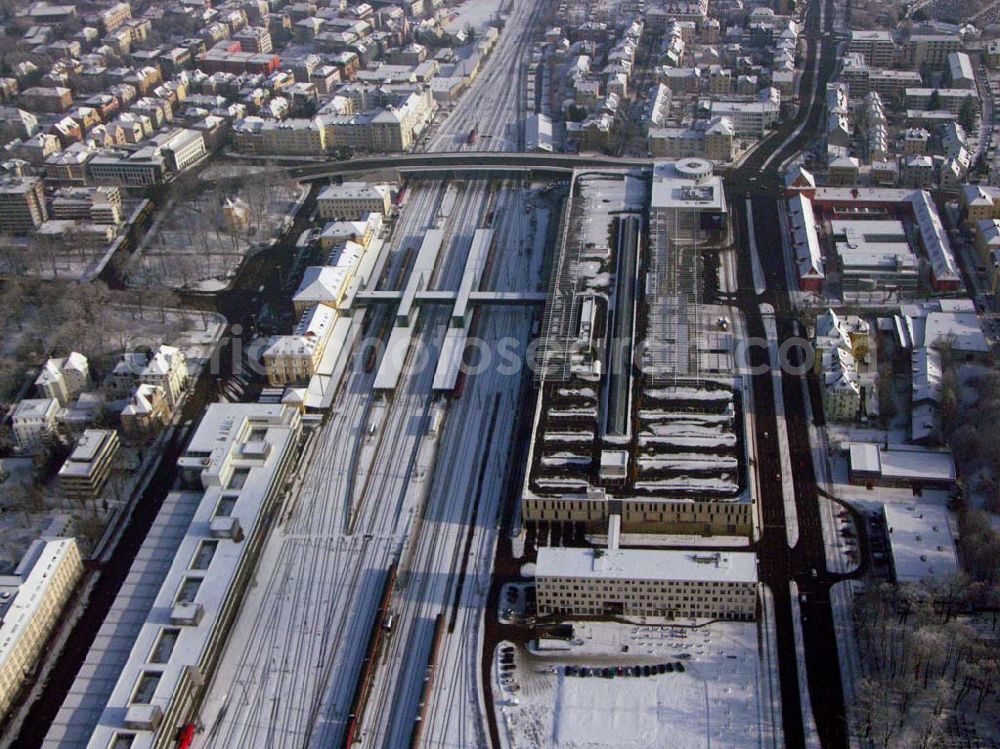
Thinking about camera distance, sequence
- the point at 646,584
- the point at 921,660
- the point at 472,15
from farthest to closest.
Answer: the point at 472,15
the point at 646,584
the point at 921,660

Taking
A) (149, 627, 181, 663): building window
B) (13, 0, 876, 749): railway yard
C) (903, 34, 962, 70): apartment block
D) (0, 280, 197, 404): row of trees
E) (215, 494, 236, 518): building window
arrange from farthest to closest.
A: (903, 34, 962, 70): apartment block → (0, 280, 197, 404): row of trees → (215, 494, 236, 518): building window → (149, 627, 181, 663): building window → (13, 0, 876, 749): railway yard

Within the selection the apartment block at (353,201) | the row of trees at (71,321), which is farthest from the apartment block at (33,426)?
the apartment block at (353,201)

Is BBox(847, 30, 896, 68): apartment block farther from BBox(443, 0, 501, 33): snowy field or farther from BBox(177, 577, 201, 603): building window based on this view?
BBox(177, 577, 201, 603): building window

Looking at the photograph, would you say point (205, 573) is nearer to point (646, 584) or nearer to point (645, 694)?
point (646, 584)

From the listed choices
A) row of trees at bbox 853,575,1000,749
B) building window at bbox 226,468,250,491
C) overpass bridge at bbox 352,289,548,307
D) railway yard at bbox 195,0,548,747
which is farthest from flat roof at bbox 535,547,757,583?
overpass bridge at bbox 352,289,548,307

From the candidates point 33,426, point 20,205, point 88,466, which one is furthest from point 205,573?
point 20,205

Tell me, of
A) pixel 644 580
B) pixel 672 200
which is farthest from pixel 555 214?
pixel 644 580

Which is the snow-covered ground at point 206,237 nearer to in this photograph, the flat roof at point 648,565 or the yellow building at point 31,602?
the yellow building at point 31,602
